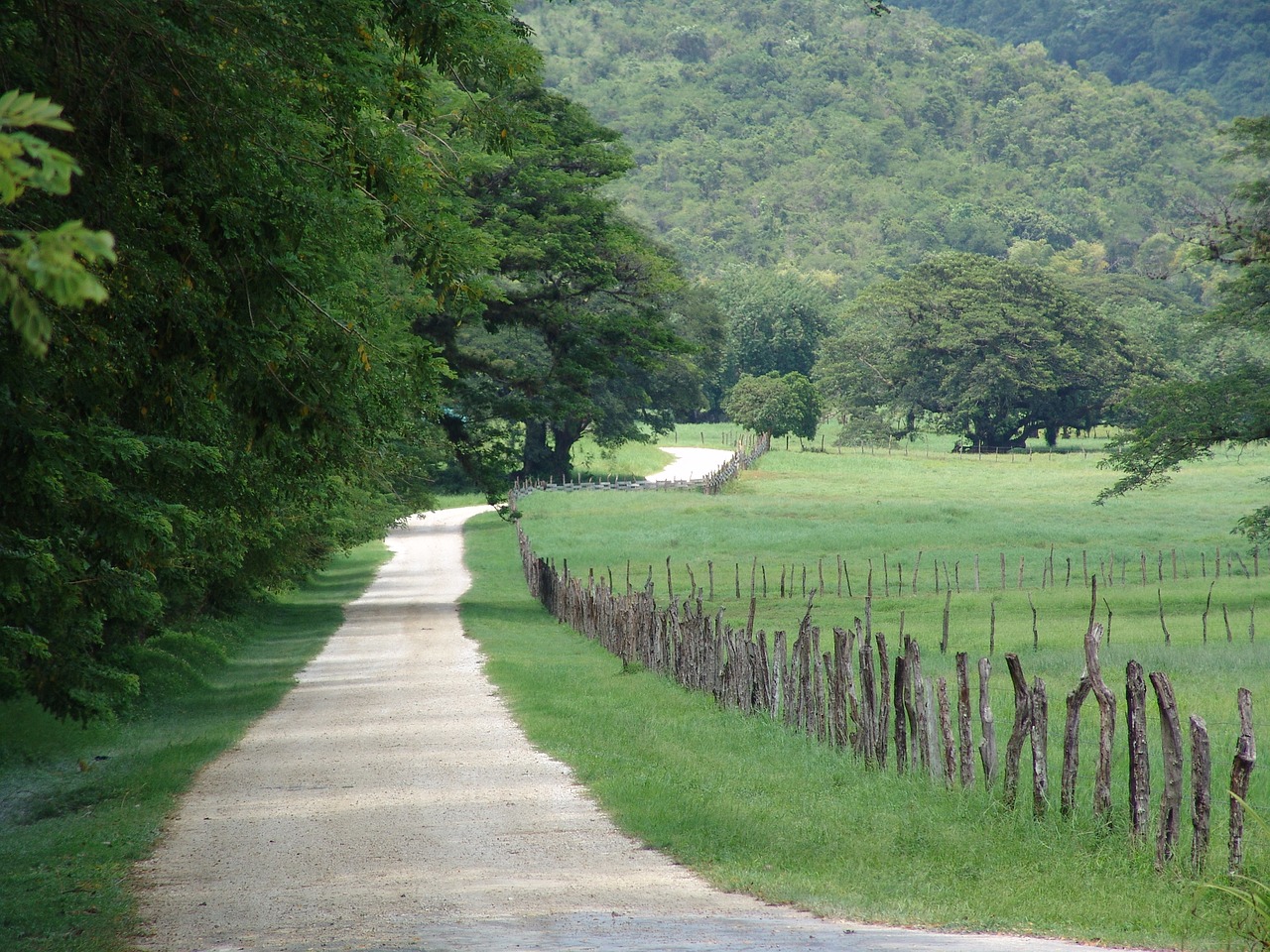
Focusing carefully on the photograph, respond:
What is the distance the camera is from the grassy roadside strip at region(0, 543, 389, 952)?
26.1ft

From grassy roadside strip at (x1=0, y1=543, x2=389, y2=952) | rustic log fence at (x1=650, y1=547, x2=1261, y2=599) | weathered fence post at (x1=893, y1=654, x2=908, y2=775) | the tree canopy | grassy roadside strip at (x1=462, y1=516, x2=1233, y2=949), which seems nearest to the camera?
grassy roadside strip at (x1=462, y1=516, x2=1233, y2=949)

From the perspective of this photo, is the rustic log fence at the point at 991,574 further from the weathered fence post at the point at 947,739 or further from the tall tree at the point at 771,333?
the tall tree at the point at 771,333

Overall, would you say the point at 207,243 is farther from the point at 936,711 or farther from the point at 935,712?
the point at 936,711

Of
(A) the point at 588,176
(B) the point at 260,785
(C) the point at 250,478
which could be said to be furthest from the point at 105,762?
(A) the point at 588,176

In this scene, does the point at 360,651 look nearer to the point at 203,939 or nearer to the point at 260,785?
the point at 260,785

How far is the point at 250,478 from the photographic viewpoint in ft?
37.7

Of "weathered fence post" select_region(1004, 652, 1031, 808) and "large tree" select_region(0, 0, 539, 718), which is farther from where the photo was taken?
"weathered fence post" select_region(1004, 652, 1031, 808)

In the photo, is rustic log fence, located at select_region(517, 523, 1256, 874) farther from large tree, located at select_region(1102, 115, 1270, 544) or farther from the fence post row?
large tree, located at select_region(1102, 115, 1270, 544)

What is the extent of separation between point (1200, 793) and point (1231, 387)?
24.4 m

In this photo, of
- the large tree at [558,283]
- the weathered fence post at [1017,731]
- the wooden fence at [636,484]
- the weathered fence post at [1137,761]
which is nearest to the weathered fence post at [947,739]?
the weathered fence post at [1017,731]

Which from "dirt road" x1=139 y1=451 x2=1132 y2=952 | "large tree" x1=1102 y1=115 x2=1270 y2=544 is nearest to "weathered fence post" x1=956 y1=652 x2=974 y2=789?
"dirt road" x1=139 y1=451 x2=1132 y2=952

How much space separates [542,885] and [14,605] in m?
3.85

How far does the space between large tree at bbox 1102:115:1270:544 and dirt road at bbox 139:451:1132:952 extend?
19306 millimetres

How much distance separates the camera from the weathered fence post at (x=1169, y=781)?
335 inches
